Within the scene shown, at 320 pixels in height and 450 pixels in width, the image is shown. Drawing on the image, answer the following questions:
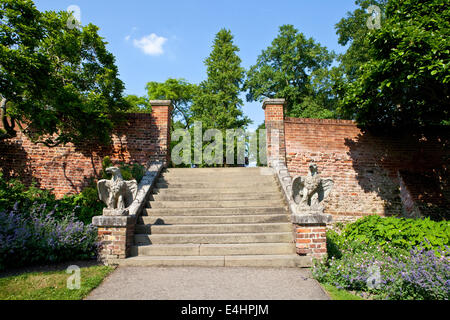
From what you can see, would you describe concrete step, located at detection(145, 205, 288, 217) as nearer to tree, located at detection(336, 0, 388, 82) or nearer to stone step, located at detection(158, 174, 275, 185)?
stone step, located at detection(158, 174, 275, 185)

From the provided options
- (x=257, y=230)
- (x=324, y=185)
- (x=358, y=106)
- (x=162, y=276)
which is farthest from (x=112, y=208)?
→ (x=358, y=106)

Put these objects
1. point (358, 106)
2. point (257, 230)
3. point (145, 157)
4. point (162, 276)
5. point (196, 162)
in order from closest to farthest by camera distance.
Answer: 1. point (162, 276)
2. point (257, 230)
3. point (358, 106)
4. point (145, 157)
5. point (196, 162)

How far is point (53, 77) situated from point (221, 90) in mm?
13671

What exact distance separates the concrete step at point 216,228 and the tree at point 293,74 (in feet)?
54.4

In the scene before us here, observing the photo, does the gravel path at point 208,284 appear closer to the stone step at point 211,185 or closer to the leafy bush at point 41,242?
the leafy bush at point 41,242

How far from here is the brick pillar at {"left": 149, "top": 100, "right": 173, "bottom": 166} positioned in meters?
9.05

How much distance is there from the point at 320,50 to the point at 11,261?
25.3m

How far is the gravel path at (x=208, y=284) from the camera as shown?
11.5 feet

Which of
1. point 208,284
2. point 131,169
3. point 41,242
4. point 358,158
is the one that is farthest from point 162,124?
point 358,158

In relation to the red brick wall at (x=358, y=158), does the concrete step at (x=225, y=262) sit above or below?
below

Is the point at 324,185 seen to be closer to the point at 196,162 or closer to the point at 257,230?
the point at 257,230

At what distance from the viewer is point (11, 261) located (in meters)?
4.57

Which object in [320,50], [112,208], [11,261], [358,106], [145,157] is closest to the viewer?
[11,261]

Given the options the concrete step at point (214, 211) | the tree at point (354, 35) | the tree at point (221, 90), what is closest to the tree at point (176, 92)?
the tree at point (221, 90)
